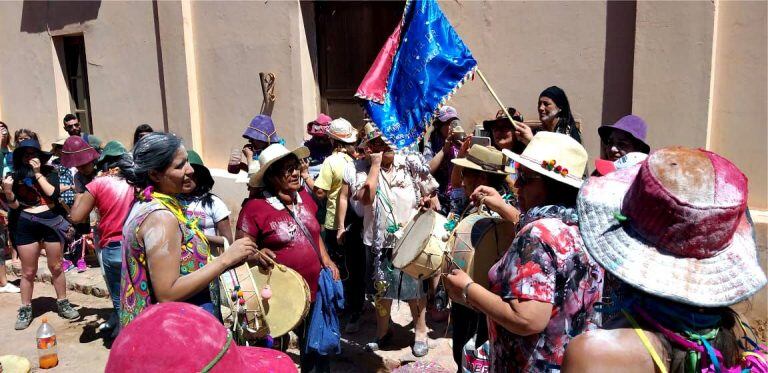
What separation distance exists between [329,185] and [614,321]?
4112 mm

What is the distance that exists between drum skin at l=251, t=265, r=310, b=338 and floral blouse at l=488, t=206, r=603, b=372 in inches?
56.3

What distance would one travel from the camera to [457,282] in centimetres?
238

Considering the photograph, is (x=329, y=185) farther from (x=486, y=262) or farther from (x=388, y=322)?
(x=486, y=262)

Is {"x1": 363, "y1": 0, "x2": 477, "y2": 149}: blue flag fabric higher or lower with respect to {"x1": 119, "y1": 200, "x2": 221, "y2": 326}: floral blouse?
higher

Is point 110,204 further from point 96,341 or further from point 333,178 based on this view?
point 333,178

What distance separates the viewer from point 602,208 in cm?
150

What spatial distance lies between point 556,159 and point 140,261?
1.85 metres

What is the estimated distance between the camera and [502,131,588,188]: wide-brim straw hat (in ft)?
7.78

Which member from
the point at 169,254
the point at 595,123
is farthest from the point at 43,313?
the point at 595,123

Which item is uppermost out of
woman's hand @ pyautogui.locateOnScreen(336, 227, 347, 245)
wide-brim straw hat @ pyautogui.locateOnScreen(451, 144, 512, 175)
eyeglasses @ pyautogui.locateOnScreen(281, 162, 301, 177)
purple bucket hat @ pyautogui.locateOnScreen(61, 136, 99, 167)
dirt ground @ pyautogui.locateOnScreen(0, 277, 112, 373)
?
wide-brim straw hat @ pyautogui.locateOnScreen(451, 144, 512, 175)

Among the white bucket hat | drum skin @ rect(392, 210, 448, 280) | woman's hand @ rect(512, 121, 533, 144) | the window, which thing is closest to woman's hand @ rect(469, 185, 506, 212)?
drum skin @ rect(392, 210, 448, 280)

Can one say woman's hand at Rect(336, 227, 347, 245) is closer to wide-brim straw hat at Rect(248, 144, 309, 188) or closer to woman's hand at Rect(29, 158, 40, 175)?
wide-brim straw hat at Rect(248, 144, 309, 188)

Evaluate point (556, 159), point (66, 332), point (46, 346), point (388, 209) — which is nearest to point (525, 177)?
point (556, 159)

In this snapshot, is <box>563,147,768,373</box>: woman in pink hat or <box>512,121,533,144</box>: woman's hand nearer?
<box>563,147,768,373</box>: woman in pink hat
